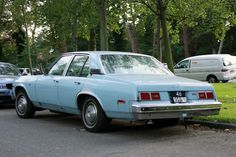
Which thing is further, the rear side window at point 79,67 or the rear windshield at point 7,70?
the rear windshield at point 7,70

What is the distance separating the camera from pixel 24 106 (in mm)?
12219

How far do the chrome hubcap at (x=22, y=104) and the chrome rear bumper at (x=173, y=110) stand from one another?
451 centimetres

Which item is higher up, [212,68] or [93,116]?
Answer: [212,68]

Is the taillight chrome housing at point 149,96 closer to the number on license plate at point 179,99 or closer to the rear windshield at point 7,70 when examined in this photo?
the number on license plate at point 179,99

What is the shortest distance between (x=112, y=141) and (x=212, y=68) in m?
21.0

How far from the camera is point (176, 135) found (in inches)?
364

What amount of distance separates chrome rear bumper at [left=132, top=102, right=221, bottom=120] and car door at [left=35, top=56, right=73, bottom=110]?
9.16ft

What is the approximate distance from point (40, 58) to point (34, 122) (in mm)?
50728

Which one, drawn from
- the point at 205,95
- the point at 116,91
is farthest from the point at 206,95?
the point at 116,91

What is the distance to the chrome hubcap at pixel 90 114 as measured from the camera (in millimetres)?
9570

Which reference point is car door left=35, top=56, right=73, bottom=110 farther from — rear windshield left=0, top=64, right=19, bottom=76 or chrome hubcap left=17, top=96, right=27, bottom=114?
rear windshield left=0, top=64, right=19, bottom=76

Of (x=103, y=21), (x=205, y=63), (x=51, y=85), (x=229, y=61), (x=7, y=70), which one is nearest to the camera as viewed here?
Result: (x=51, y=85)

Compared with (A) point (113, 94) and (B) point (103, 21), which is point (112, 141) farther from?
(B) point (103, 21)

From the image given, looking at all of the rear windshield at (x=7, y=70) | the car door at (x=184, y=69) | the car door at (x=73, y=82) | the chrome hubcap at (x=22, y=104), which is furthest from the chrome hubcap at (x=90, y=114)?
the car door at (x=184, y=69)
